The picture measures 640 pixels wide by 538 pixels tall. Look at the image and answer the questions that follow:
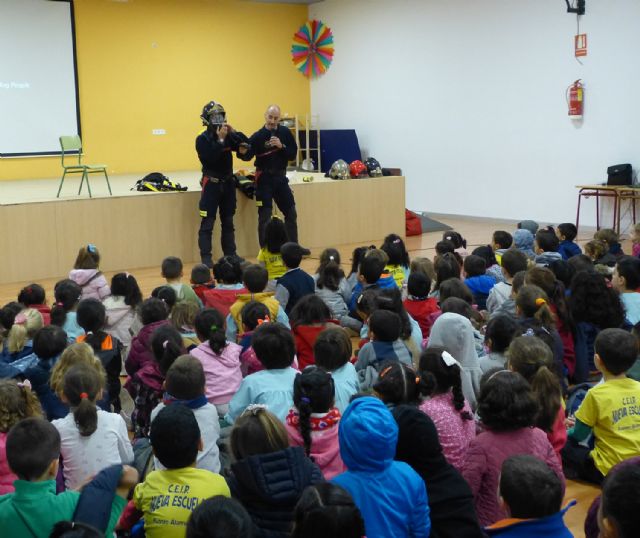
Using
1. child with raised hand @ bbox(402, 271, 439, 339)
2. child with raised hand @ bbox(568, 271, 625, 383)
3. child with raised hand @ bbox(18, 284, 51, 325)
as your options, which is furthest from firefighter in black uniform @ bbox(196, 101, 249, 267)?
child with raised hand @ bbox(568, 271, 625, 383)

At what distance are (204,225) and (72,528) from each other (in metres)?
6.50

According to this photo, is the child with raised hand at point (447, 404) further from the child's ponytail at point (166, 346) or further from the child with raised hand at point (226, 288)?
the child with raised hand at point (226, 288)

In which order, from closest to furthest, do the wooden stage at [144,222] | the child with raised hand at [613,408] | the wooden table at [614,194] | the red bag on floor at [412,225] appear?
1. the child with raised hand at [613,408]
2. the wooden stage at [144,222]
3. the wooden table at [614,194]
4. the red bag on floor at [412,225]

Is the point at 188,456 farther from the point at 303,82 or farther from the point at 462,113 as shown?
the point at 303,82

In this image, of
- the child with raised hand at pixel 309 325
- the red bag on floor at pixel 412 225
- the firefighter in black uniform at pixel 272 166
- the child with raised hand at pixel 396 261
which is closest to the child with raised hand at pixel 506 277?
the child with raised hand at pixel 396 261

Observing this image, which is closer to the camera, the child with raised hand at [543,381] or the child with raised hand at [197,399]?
the child with raised hand at [197,399]

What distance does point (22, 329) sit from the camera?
3914 mm

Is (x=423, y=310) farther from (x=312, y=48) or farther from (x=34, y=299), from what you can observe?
(x=312, y=48)

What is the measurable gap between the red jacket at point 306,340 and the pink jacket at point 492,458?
155cm

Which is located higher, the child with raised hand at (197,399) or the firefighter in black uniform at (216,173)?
the firefighter in black uniform at (216,173)

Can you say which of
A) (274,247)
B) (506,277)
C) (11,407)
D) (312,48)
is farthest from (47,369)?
(312,48)

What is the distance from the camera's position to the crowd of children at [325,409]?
6.49 ft

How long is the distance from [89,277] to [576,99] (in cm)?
663

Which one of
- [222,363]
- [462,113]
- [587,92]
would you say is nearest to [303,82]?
[462,113]
